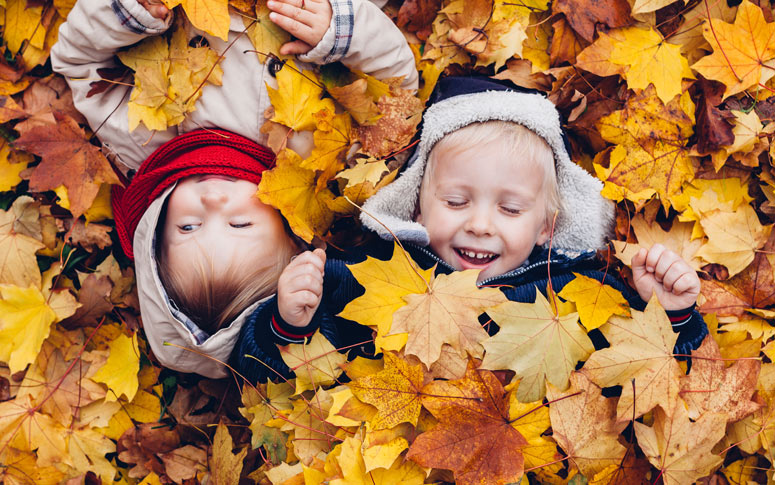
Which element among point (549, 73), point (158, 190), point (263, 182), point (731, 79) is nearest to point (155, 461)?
point (158, 190)

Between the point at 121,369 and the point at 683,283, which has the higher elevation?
the point at 683,283

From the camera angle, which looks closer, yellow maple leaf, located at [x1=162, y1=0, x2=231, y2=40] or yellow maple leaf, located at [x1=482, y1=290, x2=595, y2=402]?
yellow maple leaf, located at [x1=482, y1=290, x2=595, y2=402]

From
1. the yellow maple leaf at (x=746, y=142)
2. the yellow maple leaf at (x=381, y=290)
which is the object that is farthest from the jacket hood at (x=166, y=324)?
the yellow maple leaf at (x=746, y=142)

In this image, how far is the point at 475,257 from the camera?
81.4 inches

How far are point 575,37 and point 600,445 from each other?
1.54m

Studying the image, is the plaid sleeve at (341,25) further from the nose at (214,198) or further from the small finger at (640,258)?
the small finger at (640,258)

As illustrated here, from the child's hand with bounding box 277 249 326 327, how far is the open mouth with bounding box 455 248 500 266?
0.53m

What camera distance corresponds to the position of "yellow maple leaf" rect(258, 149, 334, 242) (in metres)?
1.94

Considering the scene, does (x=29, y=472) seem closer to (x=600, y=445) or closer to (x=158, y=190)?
(x=158, y=190)

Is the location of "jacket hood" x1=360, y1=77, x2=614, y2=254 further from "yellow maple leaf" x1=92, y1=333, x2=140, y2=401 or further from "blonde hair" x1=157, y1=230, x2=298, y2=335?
"yellow maple leaf" x1=92, y1=333, x2=140, y2=401

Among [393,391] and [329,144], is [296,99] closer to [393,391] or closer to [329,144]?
[329,144]

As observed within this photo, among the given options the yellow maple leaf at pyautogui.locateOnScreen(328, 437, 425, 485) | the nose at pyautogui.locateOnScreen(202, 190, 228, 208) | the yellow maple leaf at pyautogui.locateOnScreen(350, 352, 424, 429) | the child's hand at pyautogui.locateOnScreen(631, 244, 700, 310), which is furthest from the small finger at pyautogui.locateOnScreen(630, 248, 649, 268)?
the nose at pyautogui.locateOnScreen(202, 190, 228, 208)

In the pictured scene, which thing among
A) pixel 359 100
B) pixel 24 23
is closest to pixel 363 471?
pixel 359 100

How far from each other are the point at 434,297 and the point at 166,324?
1064 mm
